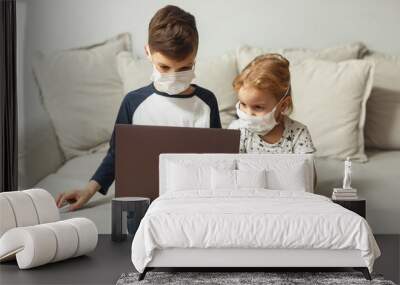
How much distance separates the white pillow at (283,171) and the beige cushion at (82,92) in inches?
53.3

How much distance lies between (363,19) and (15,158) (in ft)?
10.1

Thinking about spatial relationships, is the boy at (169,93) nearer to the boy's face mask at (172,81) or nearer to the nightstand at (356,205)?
the boy's face mask at (172,81)

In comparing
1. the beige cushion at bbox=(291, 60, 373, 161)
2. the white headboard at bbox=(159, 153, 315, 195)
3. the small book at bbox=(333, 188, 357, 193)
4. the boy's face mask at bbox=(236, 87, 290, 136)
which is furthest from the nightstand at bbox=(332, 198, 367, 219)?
the boy's face mask at bbox=(236, 87, 290, 136)

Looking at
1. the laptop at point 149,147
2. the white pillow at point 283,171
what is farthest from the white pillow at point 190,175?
the laptop at point 149,147

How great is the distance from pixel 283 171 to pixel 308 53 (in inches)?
48.8

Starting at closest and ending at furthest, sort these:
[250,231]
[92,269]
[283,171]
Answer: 1. [250,231]
2. [92,269]
3. [283,171]

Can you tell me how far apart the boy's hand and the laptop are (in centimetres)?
45

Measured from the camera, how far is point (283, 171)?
5801mm

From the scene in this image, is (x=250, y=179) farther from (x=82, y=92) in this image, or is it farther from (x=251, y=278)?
(x=82, y=92)

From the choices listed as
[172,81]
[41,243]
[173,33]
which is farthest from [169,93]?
[41,243]

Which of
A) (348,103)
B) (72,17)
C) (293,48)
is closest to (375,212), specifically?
(348,103)

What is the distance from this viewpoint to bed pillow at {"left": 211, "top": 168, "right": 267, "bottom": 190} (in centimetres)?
566

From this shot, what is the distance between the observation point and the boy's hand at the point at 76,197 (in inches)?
260

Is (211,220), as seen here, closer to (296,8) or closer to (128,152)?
(128,152)
